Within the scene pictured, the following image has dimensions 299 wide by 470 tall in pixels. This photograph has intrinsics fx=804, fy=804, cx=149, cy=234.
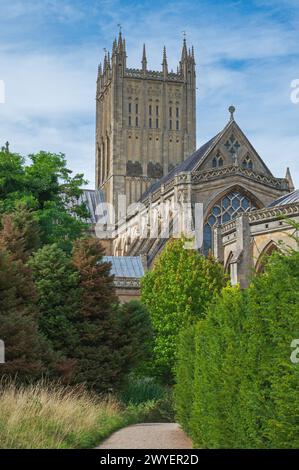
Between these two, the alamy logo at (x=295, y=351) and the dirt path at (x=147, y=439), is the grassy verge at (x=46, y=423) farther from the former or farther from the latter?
the alamy logo at (x=295, y=351)

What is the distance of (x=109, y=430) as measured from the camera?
16203 mm

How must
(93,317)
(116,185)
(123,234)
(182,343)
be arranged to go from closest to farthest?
(182,343), (93,317), (123,234), (116,185)

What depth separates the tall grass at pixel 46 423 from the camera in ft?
38.0

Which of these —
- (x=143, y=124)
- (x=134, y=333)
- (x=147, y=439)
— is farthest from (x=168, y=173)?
(x=147, y=439)

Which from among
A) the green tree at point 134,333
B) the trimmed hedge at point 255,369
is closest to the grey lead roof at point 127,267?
the green tree at point 134,333

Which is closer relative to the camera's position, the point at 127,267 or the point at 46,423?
the point at 46,423

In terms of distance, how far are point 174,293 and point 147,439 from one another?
1521cm

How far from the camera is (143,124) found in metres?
76.3

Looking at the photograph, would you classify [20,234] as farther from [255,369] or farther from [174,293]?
[255,369]

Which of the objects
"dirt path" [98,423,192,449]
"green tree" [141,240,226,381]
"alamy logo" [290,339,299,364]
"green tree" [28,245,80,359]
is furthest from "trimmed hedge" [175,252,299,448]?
"green tree" [141,240,226,381]
